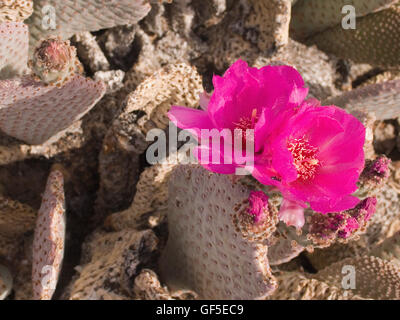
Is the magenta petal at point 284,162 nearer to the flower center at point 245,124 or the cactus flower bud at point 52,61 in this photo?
the flower center at point 245,124

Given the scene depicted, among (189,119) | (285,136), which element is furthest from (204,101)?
(285,136)

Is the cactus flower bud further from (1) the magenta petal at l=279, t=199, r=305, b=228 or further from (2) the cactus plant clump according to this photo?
(1) the magenta petal at l=279, t=199, r=305, b=228

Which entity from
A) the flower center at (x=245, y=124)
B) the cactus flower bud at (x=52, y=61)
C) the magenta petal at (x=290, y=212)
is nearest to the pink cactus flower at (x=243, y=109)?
the flower center at (x=245, y=124)

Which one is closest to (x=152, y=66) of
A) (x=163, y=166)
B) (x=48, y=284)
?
(x=163, y=166)

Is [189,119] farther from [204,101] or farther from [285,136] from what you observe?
[285,136]

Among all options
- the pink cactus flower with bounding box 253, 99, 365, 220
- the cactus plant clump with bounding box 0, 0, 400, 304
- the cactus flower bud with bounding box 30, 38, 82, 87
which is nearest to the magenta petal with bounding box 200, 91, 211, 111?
the cactus plant clump with bounding box 0, 0, 400, 304

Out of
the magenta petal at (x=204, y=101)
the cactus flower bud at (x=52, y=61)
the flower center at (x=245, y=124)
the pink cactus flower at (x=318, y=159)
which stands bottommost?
the pink cactus flower at (x=318, y=159)
